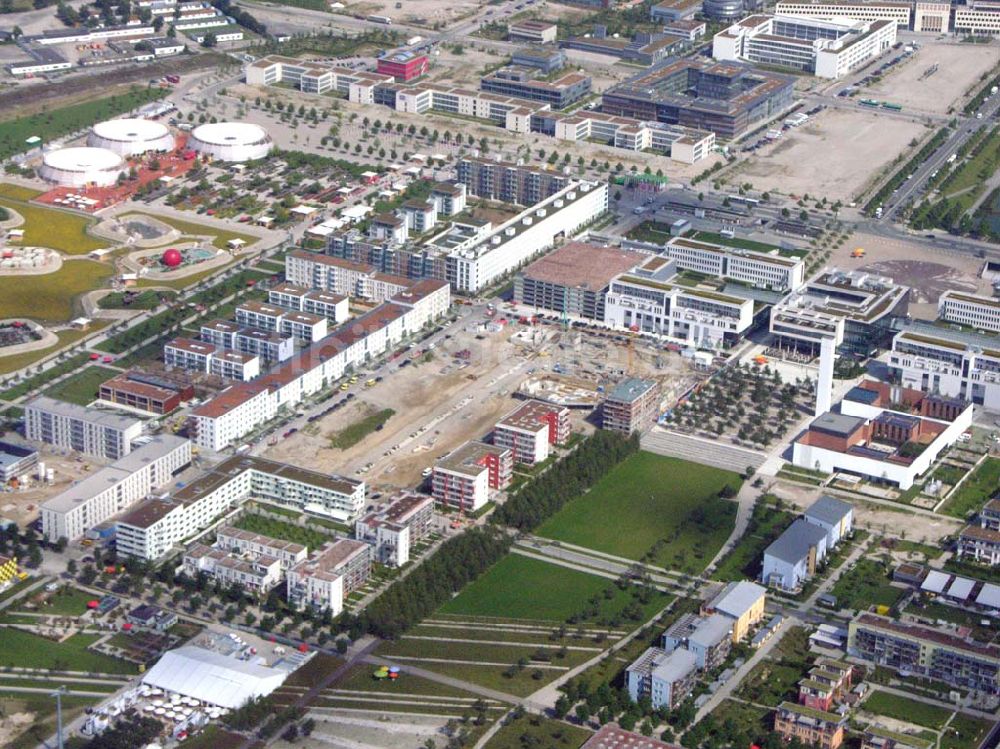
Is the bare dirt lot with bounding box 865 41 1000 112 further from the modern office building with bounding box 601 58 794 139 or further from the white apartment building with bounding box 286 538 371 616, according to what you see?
the white apartment building with bounding box 286 538 371 616

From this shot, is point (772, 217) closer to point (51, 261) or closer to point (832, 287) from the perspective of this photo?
point (832, 287)

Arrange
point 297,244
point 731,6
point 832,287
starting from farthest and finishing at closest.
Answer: point 731,6 < point 297,244 < point 832,287

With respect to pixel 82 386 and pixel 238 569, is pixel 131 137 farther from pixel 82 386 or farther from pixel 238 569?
pixel 238 569

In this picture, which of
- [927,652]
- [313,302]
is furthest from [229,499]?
[927,652]

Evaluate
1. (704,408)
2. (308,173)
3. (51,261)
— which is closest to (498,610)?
(704,408)

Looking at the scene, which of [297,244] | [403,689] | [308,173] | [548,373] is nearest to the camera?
[403,689]

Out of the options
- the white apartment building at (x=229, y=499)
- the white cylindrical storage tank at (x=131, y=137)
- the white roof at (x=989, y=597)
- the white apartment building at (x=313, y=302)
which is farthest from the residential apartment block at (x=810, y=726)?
the white cylindrical storage tank at (x=131, y=137)

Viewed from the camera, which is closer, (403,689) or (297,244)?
(403,689)
